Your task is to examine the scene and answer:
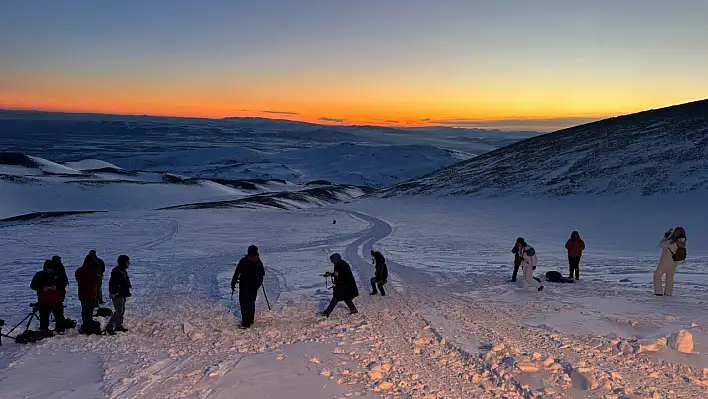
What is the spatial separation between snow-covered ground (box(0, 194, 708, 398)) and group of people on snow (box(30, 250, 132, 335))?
1.44 ft

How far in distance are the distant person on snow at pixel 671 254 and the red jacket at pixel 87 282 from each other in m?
13.5

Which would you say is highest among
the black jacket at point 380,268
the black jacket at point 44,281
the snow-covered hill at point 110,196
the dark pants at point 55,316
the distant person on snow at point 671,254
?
the distant person on snow at point 671,254

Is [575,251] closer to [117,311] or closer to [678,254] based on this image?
[678,254]

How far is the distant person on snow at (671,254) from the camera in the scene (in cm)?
1267

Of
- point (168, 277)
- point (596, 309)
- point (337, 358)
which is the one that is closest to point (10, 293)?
point (168, 277)

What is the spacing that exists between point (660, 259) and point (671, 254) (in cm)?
77

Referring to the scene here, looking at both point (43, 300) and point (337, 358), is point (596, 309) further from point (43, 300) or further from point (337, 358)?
point (43, 300)

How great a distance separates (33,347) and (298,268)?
10.9m

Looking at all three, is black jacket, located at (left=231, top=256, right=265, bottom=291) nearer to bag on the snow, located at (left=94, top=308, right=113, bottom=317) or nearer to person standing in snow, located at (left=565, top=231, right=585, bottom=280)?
bag on the snow, located at (left=94, top=308, right=113, bottom=317)

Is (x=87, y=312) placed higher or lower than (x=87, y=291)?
lower

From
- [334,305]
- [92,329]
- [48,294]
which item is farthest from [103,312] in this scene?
[334,305]

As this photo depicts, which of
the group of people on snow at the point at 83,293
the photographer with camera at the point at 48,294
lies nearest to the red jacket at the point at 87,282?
the group of people on snow at the point at 83,293

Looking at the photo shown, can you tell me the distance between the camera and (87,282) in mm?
10914

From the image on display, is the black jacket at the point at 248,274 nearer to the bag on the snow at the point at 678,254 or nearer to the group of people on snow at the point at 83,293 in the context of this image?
the group of people on snow at the point at 83,293
